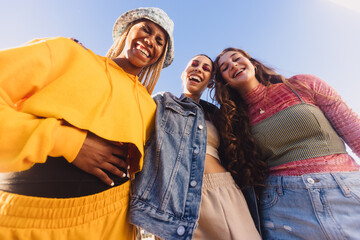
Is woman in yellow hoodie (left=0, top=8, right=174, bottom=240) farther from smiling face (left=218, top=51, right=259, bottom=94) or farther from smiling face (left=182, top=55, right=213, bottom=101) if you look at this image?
smiling face (left=218, top=51, right=259, bottom=94)

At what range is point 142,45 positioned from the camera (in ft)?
6.68

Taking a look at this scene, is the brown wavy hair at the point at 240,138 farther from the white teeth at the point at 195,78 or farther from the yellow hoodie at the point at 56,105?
the yellow hoodie at the point at 56,105

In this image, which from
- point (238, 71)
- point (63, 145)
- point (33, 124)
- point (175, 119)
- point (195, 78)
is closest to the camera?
point (33, 124)

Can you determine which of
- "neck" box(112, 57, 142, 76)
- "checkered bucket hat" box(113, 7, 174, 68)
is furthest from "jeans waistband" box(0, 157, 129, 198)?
"checkered bucket hat" box(113, 7, 174, 68)

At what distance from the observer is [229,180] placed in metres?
1.75

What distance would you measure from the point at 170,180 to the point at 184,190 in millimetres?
135

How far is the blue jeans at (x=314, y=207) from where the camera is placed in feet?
4.20

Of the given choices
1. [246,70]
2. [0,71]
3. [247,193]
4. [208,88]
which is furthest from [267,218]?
[0,71]

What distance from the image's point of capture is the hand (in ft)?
3.64

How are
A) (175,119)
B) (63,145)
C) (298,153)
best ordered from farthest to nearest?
(175,119), (298,153), (63,145)

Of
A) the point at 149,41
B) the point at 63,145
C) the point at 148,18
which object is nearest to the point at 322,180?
the point at 63,145

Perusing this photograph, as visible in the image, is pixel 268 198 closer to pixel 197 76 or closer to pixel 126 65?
pixel 197 76

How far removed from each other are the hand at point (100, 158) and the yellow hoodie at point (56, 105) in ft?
0.24

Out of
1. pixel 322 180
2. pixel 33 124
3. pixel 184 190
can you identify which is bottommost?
pixel 184 190
